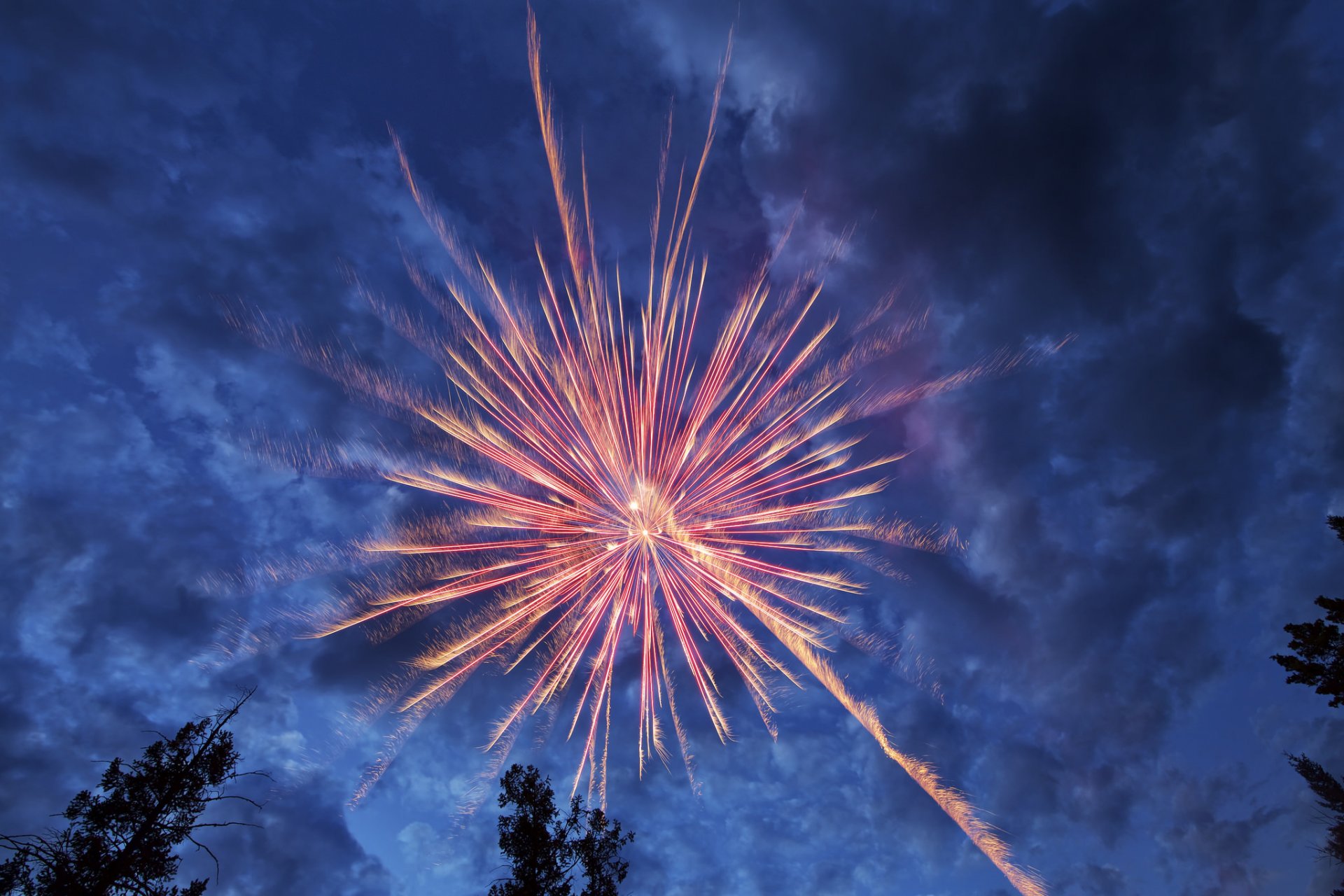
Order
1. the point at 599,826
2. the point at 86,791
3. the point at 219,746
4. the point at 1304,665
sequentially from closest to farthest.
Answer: the point at 86,791
the point at 219,746
the point at 1304,665
the point at 599,826

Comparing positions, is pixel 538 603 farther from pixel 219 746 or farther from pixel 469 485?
pixel 219 746

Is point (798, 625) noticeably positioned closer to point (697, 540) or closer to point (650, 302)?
point (697, 540)

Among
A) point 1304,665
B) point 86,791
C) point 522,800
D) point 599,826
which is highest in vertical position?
point 86,791

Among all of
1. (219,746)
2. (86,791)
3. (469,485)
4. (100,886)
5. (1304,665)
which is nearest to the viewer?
(100,886)

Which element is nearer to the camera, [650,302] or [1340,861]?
[650,302]

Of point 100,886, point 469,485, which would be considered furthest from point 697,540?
point 100,886

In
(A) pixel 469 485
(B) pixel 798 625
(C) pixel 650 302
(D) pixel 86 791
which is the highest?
(C) pixel 650 302

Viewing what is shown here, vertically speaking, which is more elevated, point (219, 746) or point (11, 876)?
point (219, 746)

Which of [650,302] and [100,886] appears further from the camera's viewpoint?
[650,302]

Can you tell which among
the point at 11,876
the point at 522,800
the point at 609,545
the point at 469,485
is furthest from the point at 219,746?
the point at 609,545
